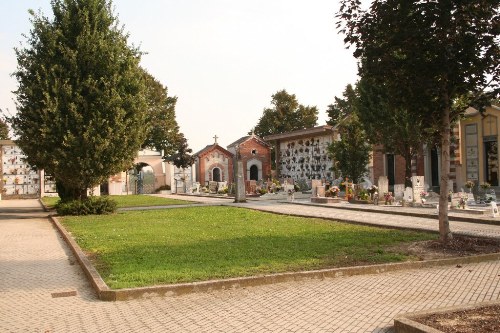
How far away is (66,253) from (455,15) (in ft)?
32.8

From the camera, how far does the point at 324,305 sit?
6.68 m

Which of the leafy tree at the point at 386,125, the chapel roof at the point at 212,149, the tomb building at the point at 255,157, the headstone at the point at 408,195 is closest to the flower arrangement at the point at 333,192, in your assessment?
the leafy tree at the point at 386,125

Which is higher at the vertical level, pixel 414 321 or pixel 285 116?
pixel 285 116

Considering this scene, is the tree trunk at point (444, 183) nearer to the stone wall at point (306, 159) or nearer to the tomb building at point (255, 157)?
the stone wall at point (306, 159)

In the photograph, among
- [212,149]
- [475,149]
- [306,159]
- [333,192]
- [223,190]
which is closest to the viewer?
[333,192]

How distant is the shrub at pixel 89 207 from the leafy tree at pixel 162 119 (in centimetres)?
2776

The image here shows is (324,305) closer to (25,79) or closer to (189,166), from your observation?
(25,79)

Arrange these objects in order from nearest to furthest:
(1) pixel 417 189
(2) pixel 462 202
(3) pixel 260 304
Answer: (3) pixel 260 304 → (2) pixel 462 202 → (1) pixel 417 189

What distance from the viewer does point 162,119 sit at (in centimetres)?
5256

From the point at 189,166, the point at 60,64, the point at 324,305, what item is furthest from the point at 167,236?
the point at 189,166

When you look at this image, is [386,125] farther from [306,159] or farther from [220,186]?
[220,186]

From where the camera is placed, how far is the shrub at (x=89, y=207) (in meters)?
22.3

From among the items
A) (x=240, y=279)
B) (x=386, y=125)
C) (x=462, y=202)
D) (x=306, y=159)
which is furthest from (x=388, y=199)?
(x=306, y=159)

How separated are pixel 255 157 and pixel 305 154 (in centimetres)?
1140
